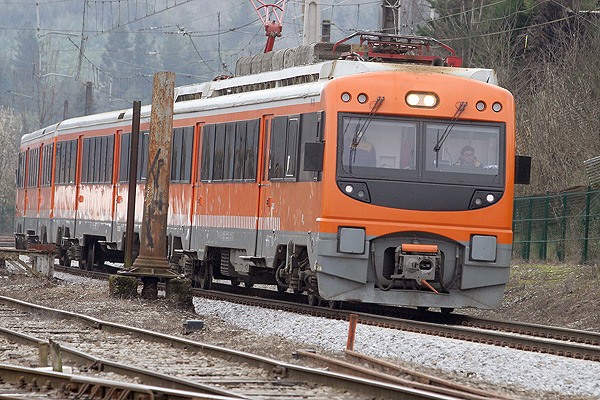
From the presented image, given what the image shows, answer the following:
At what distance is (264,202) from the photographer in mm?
16094

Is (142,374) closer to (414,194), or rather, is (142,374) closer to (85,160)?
(414,194)

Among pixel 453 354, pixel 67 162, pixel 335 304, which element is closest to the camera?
pixel 453 354

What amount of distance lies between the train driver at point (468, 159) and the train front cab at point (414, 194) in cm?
1

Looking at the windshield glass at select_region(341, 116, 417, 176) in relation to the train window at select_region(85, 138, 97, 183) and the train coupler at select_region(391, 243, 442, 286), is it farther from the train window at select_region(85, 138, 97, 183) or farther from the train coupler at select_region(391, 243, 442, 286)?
the train window at select_region(85, 138, 97, 183)

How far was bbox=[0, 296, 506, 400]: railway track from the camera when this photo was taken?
7.88 meters

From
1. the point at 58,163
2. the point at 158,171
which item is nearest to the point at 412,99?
the point at 158,171

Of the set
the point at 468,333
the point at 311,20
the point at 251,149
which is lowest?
the point at 468,333

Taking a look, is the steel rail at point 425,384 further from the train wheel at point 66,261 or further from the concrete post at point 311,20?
the concrete post at point 311,20

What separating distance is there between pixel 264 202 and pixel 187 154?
3151 mm

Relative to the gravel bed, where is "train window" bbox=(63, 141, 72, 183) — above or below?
above

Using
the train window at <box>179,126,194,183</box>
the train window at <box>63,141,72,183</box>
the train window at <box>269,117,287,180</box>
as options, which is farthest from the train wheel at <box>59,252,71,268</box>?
the train window at <box>269,117,287,180</box>

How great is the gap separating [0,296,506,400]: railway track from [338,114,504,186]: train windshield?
373 cm

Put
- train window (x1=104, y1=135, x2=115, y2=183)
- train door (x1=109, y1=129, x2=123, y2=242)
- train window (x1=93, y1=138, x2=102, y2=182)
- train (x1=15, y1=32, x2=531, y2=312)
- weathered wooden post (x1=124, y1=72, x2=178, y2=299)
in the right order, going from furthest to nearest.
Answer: train window (x1=93, y1=138, x2=102, y2=182) < train window (x1=104, y1=135, x2=115, y2=183) < train door (x1=109, y1=129, x2=123, y2=242) < weathered wooden post (x1=124, y1=72, x2=178, y2=299) < train (x1=15, y1=32, x2=531, y2=312)

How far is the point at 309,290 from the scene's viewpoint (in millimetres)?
14922
